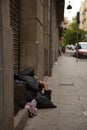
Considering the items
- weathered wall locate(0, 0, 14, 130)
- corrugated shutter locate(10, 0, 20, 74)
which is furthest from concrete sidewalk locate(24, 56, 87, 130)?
weathered wall locate(0, 0, 14, 130)

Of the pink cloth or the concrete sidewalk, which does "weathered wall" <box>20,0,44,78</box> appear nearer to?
the concrete sidewalk

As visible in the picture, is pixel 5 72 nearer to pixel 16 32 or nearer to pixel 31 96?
pixel 31 96

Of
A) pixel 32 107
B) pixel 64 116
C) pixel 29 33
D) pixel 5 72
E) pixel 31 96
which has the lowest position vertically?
pixel 64 116

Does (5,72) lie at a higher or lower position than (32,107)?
higher

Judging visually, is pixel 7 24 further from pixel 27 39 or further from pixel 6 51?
pixel 27 39

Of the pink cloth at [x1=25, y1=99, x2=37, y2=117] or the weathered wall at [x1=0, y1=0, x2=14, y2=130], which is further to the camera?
the pink cloth at [x1=25, y1=99, x2=37, y2=117]

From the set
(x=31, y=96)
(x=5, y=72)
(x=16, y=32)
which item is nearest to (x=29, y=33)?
(x=16, y=32)

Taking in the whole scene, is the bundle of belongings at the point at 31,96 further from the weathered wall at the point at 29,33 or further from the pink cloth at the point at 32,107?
the weathered wall at the point at 29,33

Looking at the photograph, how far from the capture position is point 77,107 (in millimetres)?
9789

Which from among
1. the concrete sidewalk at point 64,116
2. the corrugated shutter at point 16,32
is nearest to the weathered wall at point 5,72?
the concrete sidewalk at point 64,116

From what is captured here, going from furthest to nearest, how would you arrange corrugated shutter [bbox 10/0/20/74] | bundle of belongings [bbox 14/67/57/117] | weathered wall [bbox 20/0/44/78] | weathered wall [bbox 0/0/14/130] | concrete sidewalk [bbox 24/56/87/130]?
weathered wall [bbox 20/0/44/78] → corrugated shutter [bbox 10/0/20/74] → bundle of belongings [bbox 14/67/57/117] → concrete sidewalk [bbox 24/56/87/130] → weathered wall [bbox 0/0/14/130]

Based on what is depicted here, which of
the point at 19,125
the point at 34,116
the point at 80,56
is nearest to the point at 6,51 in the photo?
the point at 19,125

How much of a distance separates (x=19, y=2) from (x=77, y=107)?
336 cm

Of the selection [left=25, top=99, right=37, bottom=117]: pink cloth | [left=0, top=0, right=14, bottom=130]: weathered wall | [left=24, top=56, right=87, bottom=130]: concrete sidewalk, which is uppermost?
[left=0, top=0, right=14, bottom=130]: weathered wall
